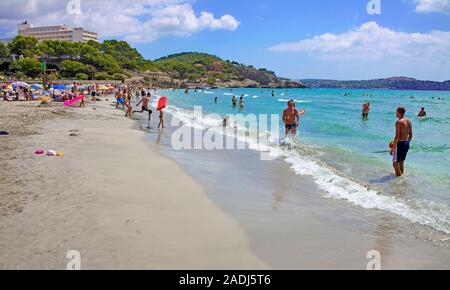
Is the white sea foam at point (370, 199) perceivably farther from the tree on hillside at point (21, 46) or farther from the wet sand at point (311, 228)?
the tree on hillside at point (21, 46)

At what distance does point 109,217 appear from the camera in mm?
5367

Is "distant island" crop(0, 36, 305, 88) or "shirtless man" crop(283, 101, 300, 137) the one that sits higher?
"distant island" crop(0, 36, 305, 88)

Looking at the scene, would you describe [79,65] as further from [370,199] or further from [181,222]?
[181,222]

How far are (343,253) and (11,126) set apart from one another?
13.1 m

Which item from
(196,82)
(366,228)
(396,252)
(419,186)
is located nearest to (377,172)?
(419,186)

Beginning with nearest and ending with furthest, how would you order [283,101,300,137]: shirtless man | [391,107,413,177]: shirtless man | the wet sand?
1. the wet sand
2. [391,107,413,177]: shirtless man
3. [283,101,300,137]: shirtless man

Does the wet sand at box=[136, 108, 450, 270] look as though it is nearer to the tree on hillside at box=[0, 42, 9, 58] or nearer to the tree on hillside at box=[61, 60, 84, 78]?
the tree on hillside at box=[61, 60, 84, 78]

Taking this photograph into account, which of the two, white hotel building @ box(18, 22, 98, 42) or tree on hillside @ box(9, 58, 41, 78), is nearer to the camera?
tree on hillside @ box(9, 58, 41, 78)

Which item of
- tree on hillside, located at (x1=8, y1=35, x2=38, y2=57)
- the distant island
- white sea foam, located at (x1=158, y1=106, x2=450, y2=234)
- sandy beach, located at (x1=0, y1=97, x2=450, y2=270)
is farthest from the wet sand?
tree on hillside, located at (x1=8, y1=35, x2=38, y2=57)

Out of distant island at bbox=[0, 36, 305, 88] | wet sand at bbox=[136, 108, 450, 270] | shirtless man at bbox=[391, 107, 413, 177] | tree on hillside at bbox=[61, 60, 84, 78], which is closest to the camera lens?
wet sand at bbox=[136, 108, 450, 270]

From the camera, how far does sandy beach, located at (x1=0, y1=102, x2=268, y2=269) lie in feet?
13.6

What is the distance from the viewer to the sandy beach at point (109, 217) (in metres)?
4.16

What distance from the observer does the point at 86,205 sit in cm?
579
